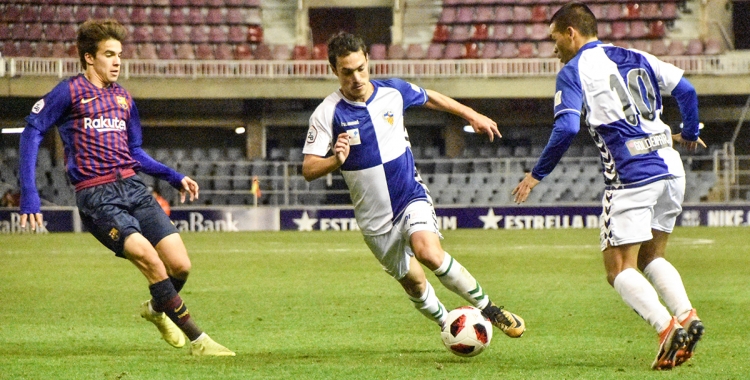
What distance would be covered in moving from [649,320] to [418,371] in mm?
1317

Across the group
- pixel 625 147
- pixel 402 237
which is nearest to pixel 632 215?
pixel 625 147

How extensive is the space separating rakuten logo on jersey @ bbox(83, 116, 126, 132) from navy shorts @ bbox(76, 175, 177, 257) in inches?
13.7

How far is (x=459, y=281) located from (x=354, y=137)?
1.13 meters

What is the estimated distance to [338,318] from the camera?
9.07 meters

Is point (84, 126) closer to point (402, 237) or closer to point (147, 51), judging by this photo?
point (402, 237)

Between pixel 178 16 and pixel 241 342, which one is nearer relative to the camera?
pixel 241 342

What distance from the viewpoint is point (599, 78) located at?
6148mm

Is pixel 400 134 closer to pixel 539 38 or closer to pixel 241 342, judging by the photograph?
pixel 241 342

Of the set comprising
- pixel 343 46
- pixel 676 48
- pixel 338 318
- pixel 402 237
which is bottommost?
pixel 338 318

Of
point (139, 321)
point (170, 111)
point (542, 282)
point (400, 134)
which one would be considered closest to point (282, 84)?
point (170, 111)

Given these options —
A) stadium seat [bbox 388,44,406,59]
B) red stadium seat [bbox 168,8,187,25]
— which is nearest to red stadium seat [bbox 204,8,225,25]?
red stadium seat [bbox 168,8,187,25]

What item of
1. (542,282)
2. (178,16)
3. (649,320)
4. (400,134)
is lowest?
(542,282)

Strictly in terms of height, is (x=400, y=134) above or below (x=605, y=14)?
below

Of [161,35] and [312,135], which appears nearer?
[312,135]
